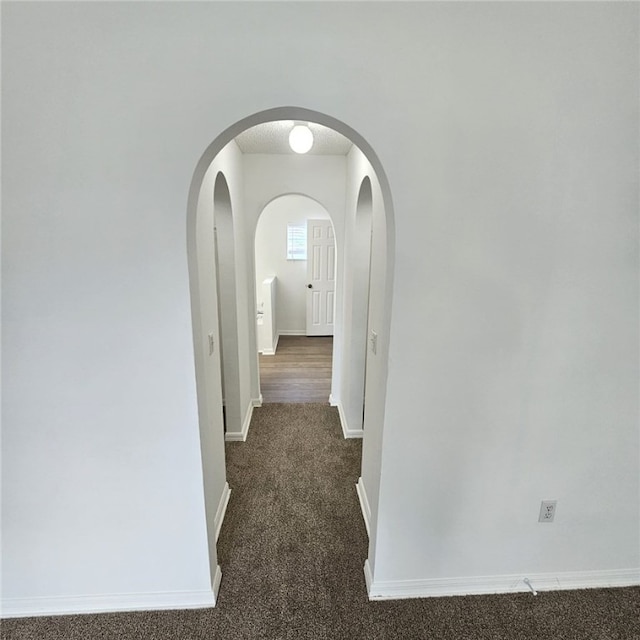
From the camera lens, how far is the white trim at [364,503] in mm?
1900

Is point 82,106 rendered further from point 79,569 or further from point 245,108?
point 79,569

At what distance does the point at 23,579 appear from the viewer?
4.65ft

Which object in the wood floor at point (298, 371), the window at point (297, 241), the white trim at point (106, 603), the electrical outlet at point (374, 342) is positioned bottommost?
the wood floor at point (298, 371)

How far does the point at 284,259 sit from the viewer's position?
19.2 ft

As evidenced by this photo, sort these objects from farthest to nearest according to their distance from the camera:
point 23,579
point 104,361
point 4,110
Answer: point 23,579 → point 104,361 → point 4,110

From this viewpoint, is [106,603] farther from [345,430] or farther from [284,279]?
[284,279]

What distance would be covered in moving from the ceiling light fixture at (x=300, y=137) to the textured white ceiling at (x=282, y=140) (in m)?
0.06

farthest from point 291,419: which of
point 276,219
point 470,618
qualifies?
point 276,219

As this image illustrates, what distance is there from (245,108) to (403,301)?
875 millimetres

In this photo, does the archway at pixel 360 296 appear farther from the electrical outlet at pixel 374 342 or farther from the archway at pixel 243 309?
the electrical outlet at pixel 374 342

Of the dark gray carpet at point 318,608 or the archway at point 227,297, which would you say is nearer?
the dark gray carpet at point 318,608

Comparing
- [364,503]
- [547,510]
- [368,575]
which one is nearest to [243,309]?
[364,503]

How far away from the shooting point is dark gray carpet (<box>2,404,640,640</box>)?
1.39 m

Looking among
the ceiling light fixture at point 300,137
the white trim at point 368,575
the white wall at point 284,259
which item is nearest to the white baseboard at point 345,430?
the white trim at point 368,575
